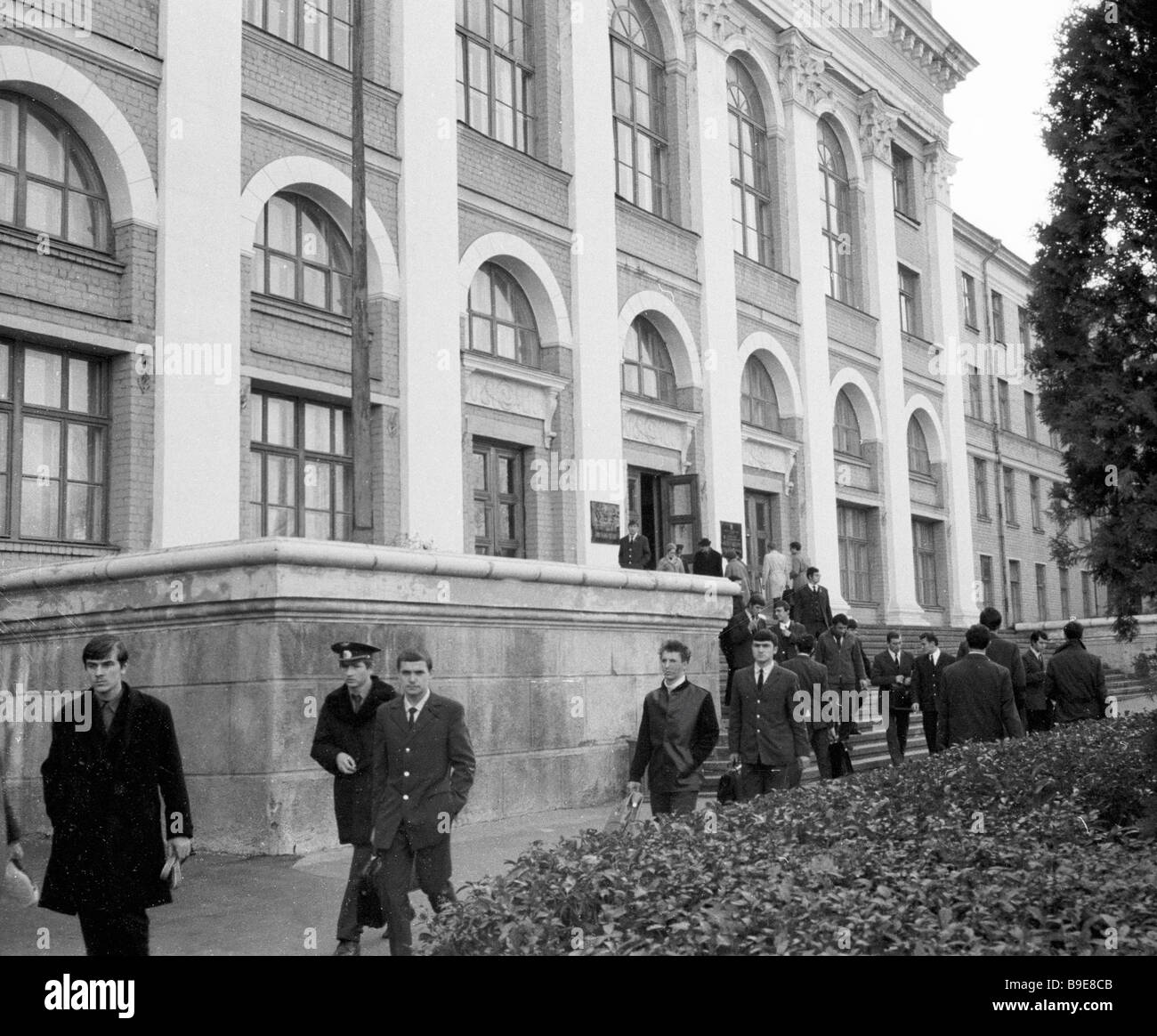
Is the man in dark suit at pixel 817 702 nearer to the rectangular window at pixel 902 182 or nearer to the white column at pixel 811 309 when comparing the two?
the white column at pixel 811 309

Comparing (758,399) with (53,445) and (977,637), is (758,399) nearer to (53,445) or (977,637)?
(53,445)

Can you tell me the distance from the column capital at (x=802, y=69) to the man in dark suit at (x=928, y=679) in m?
18.1

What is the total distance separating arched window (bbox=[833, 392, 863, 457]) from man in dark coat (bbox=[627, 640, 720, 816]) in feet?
75.0

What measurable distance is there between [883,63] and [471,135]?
55.4 ft

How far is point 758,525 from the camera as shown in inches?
1086

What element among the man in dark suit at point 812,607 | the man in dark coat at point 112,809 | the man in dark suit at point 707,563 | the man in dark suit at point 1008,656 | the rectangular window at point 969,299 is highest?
the rectangular window at point 969,299

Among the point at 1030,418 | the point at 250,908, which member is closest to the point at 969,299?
the point at 1030,418

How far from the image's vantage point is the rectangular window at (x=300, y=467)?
17.0 m

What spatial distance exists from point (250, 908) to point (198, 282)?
9.41 metres

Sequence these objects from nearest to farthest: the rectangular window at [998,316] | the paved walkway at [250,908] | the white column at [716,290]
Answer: the paved walkway at [250,908], the white column at [716,290], the rectangular window at [998,316]

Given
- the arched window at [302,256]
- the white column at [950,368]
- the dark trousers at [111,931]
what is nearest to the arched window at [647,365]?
the arched window at [302,256]
